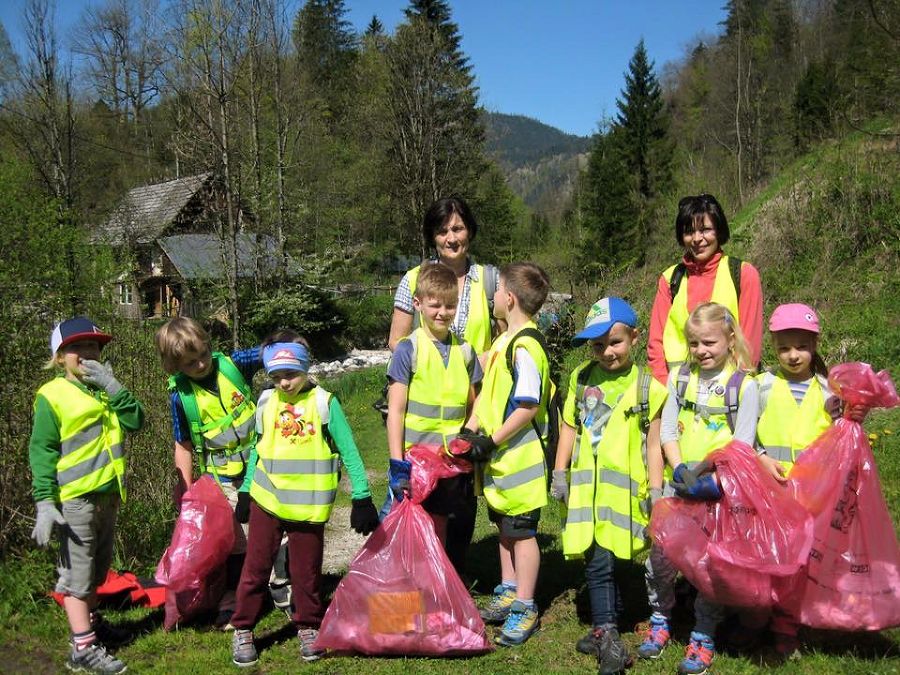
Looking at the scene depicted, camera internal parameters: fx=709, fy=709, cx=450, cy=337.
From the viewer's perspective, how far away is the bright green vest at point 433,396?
349cm

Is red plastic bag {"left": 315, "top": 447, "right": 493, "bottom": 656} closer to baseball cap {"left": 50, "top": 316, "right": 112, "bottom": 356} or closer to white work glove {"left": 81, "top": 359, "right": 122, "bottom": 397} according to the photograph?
white work glove {"left": 81, "top": 359, "right": 122, "bottom": 397}

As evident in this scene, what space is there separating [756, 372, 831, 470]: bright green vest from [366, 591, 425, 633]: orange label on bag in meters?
1.74

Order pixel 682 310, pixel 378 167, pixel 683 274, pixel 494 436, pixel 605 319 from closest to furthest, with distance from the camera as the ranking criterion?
pixel 605 319 < pixel 494 436 < pixel 682 310 < pixel 683 274 < pixel 378 167

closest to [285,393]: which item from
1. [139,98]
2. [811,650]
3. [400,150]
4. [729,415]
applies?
[729,415]

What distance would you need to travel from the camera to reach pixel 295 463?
11.0 feet

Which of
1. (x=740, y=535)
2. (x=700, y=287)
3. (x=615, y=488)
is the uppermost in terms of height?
(x=700, y=287)

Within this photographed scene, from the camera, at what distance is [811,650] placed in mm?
3184

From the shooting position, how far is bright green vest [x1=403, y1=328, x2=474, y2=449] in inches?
138

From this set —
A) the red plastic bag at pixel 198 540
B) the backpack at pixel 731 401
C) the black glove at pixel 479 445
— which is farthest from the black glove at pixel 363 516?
the backpack at pixel 731 401

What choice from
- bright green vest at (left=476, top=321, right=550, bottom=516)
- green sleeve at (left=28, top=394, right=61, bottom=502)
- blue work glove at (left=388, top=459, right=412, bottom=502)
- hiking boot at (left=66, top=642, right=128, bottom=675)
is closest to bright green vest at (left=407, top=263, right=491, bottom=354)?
bright green vest at (left=476, top=321, right=550, bottom=516)

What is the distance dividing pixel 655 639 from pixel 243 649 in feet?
6.37

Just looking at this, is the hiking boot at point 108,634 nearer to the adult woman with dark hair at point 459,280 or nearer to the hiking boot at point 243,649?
the hiking boot at point 243,649

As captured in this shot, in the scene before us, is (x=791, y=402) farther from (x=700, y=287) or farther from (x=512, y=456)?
(x=512, y=456)

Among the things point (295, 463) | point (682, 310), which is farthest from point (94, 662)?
point (682, 310)
